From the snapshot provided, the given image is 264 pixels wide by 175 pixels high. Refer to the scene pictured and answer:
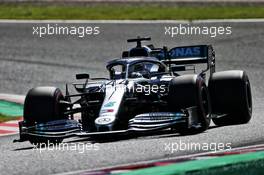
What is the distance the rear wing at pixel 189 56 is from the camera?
46.5 feet

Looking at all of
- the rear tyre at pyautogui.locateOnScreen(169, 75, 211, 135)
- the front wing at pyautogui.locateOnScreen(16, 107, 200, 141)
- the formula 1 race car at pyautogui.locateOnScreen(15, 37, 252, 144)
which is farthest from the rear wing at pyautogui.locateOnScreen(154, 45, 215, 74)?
the front wing at pyautogui.locateOnScreen(16, 107, 200, 141)

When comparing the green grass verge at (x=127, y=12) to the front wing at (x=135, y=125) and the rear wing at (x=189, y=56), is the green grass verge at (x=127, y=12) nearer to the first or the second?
the rear wing at (x=189, y=56)

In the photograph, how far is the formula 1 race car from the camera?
1188 cm

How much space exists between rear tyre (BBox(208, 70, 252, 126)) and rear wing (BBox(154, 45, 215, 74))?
1.00m

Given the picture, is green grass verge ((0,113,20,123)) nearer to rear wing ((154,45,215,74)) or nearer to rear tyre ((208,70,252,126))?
rear wing ((154,45,215,74))

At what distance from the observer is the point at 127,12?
25531 mm

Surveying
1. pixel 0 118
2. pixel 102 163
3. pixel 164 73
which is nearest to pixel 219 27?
pixel 0 118

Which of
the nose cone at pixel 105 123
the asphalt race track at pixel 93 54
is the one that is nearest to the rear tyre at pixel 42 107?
the asphalt race track at pixel 93 54

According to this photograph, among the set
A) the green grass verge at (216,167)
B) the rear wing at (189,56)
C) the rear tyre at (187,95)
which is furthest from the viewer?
the rear wing at (189,56)

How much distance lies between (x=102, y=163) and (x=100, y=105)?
2956 mm

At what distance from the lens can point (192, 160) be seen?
934cm

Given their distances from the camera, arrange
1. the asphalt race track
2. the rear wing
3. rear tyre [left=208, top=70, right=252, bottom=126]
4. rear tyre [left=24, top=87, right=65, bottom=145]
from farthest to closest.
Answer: the asphalt race track, the rear wing, rear tyre [left=208, top=70, right=252, bottom=126], rear tyre [left=24, top=87, right=65, bottom=145]

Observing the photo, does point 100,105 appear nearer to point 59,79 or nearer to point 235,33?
point 59,79

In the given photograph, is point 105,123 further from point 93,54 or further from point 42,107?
point 93,54
